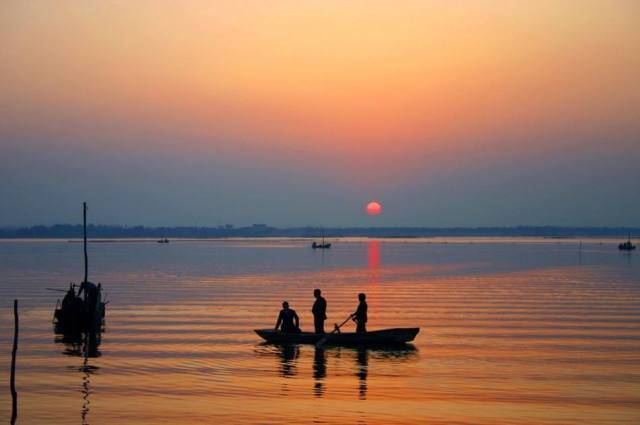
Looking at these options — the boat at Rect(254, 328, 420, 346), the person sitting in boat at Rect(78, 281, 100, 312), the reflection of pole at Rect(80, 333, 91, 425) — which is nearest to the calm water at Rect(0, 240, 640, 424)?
the reflection of pole at Rect(80, 333, 91, 425)

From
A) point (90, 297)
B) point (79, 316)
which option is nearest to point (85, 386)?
point (79, 316)

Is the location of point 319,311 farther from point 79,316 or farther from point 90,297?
point 90,297

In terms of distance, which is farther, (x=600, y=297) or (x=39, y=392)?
(x=600, y=297)

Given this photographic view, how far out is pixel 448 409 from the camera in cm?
2036

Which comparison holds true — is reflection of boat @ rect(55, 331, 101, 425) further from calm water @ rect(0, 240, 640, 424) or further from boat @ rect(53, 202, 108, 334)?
boat @ rect(53, 202, 108, 334)

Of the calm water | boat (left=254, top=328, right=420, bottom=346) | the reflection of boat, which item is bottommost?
the reflection of boat

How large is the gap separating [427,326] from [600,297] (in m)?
20.4

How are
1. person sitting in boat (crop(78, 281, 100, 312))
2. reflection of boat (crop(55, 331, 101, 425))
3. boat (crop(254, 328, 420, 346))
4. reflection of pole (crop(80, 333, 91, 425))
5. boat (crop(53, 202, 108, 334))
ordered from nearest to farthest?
reflection of pole (crop(80, 333, 91, 425)), reflection of boat (crop(55, 331, 101, 425)), boat (crop(254, 328, 420, 346)), boat (crop(53, 202, 108, 334)), person sitting in boat (crop(78, 281, 100, 312))

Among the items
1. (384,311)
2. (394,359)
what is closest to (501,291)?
(384,311)

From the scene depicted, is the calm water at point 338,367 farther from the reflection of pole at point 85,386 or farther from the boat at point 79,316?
the boat at point 79,316

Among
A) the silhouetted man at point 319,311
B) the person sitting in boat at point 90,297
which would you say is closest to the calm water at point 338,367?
the silhouetted man at point 319,311

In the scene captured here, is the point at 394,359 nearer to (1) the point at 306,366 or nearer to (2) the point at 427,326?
(1) the point at 306,366

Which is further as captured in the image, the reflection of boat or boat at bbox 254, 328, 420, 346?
boat at bbox 254, 328, 420, 346

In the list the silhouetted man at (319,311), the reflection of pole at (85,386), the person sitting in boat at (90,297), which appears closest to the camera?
the reflection of pole at (85,386)
